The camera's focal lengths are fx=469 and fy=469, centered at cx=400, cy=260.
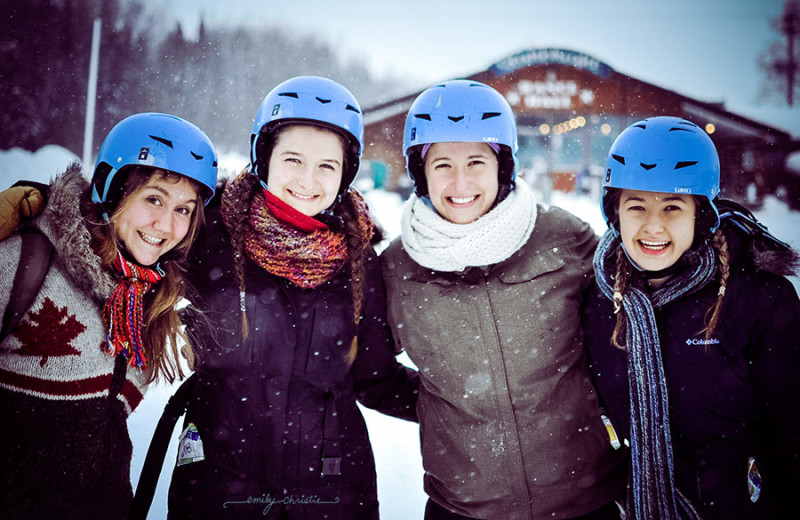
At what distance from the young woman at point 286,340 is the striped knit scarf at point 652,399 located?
1.42 meters

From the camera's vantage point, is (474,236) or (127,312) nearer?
(127,312)

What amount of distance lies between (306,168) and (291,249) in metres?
0.53

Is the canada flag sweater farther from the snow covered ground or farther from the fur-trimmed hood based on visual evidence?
the snow covered ground

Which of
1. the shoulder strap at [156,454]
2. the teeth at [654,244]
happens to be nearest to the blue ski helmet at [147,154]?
the shoulder strap at [156,454]

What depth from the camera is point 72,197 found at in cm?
224

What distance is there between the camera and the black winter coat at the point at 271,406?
250 centimetres

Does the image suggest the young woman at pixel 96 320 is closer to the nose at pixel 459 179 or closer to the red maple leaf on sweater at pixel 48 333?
the red maple leaf on sweater at pixel 48 333

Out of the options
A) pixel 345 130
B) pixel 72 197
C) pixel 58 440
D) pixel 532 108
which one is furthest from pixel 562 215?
pixel 532 108

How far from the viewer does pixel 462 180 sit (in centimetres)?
285

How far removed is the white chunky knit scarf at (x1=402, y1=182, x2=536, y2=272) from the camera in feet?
8.66

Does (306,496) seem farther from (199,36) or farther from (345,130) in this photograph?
(199,36)

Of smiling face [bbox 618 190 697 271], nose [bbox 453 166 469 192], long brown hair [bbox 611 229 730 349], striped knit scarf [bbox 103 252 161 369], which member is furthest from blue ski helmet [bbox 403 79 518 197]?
striped knit scarf [bbox 103 252 161 369]

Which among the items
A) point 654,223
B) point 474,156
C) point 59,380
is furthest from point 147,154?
point 654,223

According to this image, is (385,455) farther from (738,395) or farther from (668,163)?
(668,163)
